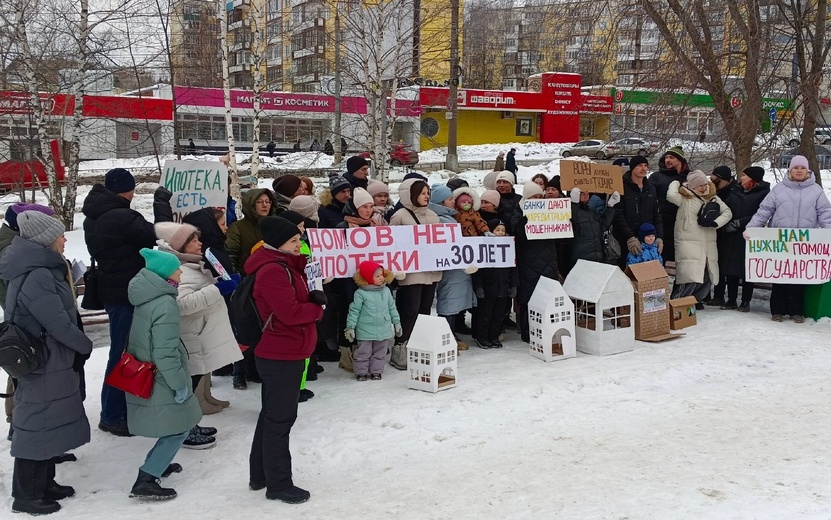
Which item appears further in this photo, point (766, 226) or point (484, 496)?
point (766, 226)

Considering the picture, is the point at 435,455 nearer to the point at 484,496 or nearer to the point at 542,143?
the point at 484,496

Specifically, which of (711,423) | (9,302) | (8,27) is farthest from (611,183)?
(8,27)

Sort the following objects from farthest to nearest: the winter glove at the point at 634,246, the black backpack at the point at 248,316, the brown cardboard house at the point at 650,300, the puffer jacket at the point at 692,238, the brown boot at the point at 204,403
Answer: the puffer jacket at the point at 692,238
the winter glove at the point at 634,246
the brown cardboard house at the point at 650,300
the brown boot at the point at 204,403
the black backpack at the point at 248,316

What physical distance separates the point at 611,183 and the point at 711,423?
127 inches

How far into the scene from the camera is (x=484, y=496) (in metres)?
4.29

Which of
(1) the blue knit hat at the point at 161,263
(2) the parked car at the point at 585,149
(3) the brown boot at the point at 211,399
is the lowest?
(3) the brown boot at the point at 211,399

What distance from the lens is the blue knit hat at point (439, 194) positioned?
7391 mm

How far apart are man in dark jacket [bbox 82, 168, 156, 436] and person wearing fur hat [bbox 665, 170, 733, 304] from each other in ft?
20.4

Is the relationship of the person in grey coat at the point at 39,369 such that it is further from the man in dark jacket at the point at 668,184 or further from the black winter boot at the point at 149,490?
the man in dark jacket at the point at 668,184

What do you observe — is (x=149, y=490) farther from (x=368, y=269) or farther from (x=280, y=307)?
(x=368, y=269)

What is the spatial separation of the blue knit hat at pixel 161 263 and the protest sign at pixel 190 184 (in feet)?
7.95

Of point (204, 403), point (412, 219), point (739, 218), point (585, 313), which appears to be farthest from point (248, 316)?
point (739, 218)

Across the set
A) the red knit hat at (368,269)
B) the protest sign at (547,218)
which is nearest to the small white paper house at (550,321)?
the protest sign at (547,218)

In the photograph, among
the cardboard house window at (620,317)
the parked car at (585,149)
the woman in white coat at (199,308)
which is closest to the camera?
the woman in white coat at (199,308)
